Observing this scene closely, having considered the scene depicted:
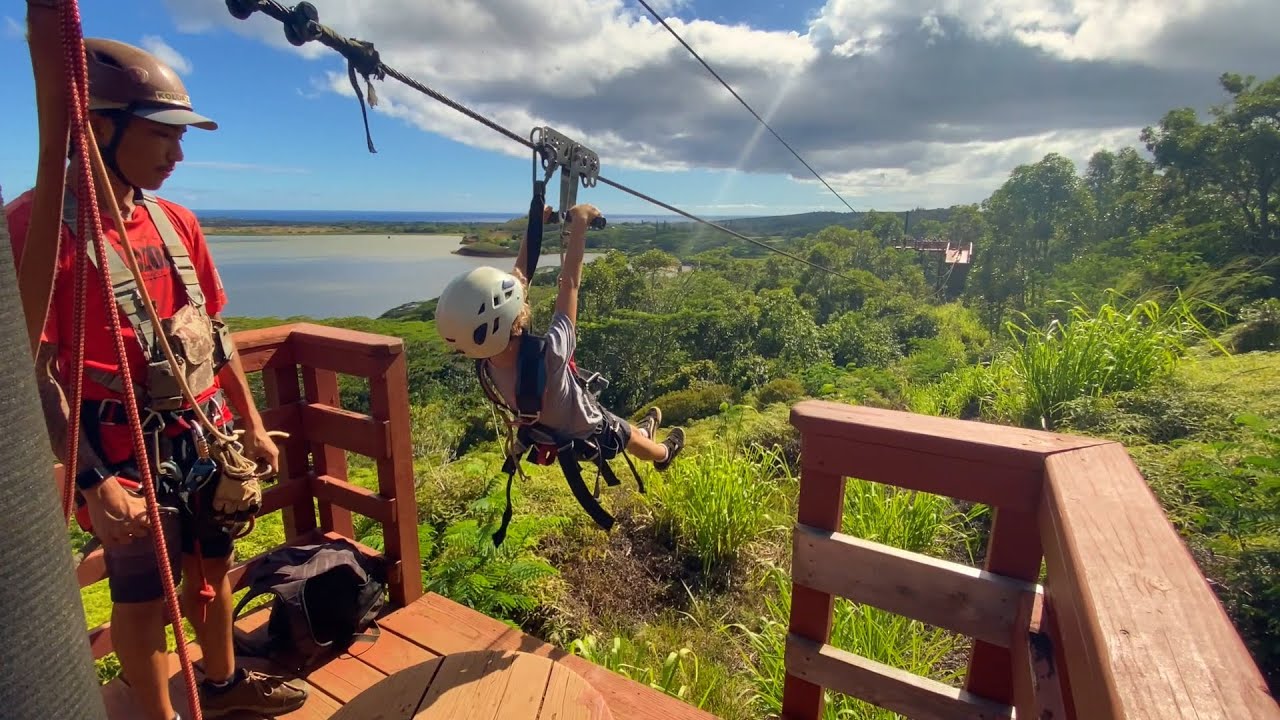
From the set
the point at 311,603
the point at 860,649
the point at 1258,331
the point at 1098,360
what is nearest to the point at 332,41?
the point at 311,603

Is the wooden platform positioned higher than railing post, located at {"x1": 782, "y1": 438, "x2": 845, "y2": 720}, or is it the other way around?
railing post, located at {"x1": 782, "y1": 438, "x2": 845, "y2": 720}

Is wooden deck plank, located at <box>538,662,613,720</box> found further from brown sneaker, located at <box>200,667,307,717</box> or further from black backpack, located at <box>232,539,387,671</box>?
black backpack, located at <box>232,539,387,671</box>

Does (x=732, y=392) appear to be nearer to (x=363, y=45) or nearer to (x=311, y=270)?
(x=363, y=45)

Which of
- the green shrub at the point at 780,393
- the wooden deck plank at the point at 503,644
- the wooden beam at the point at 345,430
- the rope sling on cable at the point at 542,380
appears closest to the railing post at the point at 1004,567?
the wooden deck plank at the point at 503,644

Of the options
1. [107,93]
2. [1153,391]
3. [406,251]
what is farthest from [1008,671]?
[406,251]

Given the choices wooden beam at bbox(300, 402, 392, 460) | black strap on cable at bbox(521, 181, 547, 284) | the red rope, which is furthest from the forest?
the red rope

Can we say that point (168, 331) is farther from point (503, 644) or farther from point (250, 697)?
point (503, 644)

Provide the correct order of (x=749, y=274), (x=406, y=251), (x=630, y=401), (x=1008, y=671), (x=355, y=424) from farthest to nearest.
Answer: (x=406, y=251) < (x=749, y=274) < (x=630, y=401) < (x=355, y=424) < (x=1008, y=671)
